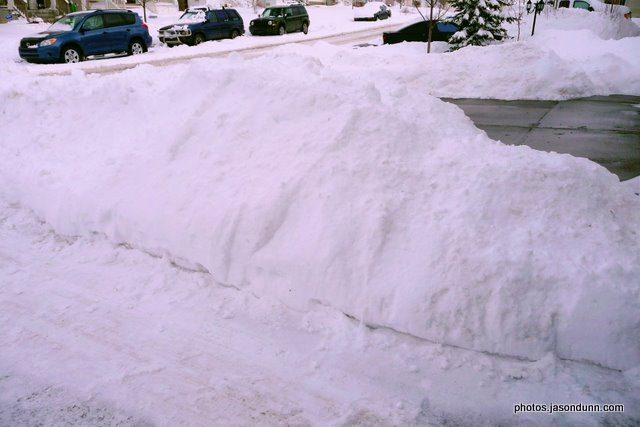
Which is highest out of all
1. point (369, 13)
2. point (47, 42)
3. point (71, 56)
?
point (369, 13)

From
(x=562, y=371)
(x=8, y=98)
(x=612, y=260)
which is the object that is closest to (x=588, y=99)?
(x=612, y=260)

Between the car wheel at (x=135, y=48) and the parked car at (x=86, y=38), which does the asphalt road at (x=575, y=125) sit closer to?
the parked car at (x=86, y=38)

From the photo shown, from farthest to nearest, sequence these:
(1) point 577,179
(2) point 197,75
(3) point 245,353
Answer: (2) point 197,75, (1) point 577,179, (3) point 245,353

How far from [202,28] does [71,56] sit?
7.11 m

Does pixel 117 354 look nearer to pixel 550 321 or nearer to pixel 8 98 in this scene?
pixel 550 321

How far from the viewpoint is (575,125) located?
26.3 feet

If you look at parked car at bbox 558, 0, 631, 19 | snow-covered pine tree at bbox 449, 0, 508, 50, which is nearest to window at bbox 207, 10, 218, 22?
snow-covered pine tree at bbox 449, 0, 508, 50

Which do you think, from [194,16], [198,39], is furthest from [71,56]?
[194,16]

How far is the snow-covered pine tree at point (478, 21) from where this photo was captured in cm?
1584

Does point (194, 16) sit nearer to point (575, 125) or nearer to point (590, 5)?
point (575, 125)

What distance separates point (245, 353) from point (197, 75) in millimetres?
3593

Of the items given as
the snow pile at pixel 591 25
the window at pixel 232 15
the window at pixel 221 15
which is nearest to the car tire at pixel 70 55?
the window at pixel 221 15

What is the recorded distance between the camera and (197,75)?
5539 mm

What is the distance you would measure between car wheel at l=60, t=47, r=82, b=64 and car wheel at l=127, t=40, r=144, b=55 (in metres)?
2.35
